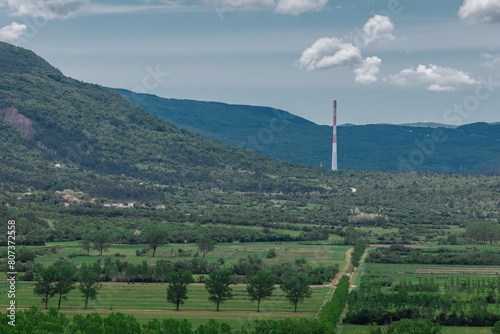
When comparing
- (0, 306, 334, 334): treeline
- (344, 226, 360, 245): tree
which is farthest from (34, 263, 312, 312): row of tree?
(344, 226, 360, 245): tree

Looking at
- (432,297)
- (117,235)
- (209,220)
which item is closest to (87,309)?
(432,297)

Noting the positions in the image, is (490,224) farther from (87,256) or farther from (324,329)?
(324,329)

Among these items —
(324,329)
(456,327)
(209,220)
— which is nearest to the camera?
(324,329)

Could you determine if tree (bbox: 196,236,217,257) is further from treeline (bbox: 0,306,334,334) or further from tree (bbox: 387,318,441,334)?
tree (bbox: 387,318,441,334)

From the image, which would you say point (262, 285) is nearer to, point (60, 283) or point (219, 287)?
point (219, 287)

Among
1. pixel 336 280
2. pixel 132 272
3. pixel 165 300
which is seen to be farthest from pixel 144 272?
pixel 336 280

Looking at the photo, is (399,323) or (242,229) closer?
(399,323)

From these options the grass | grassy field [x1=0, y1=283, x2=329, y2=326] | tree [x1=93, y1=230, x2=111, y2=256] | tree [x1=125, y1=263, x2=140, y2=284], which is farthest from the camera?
tree [x1=93, y1=230, x2=111, y2=256]
